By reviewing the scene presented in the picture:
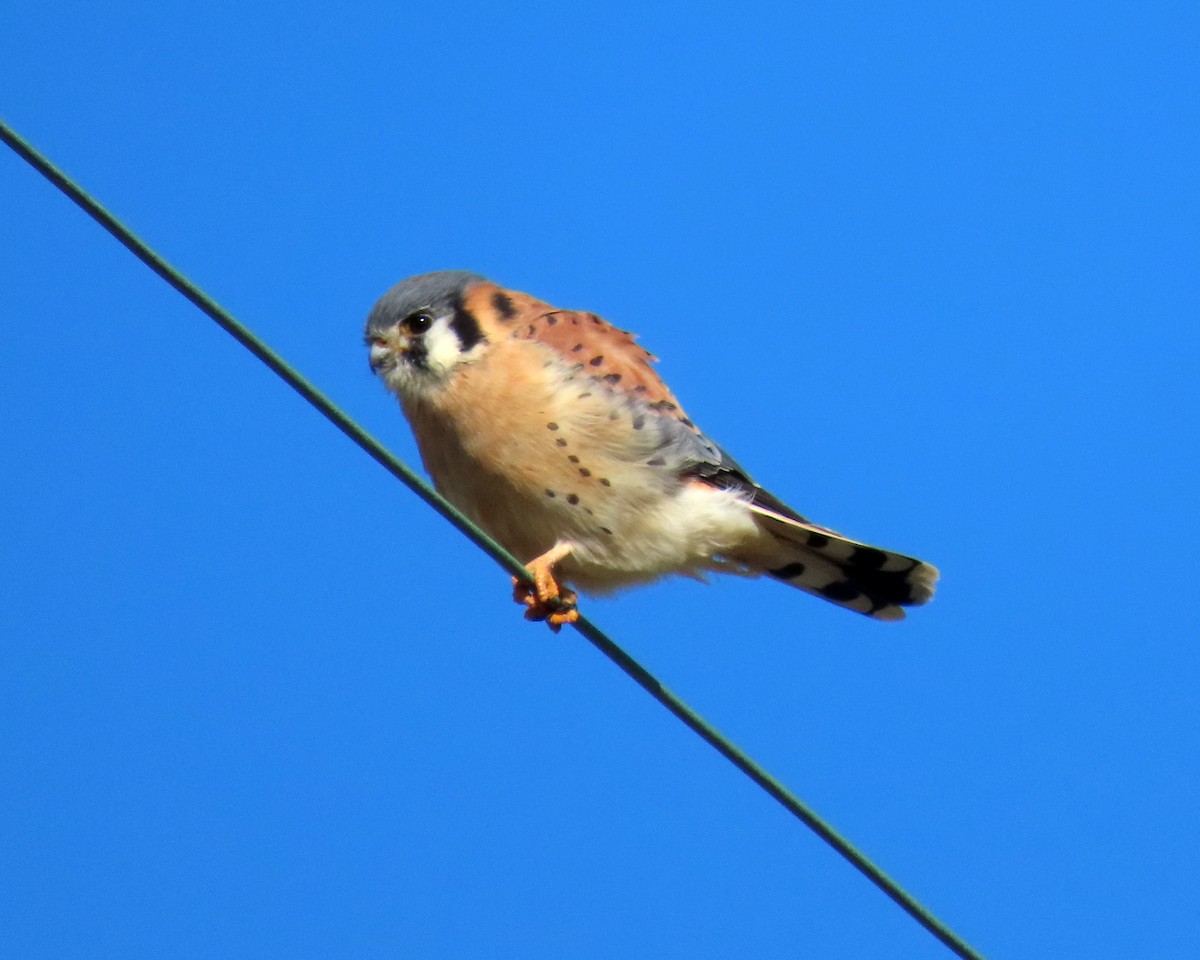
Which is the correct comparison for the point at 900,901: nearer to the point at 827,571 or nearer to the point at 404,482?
the point at 404,482

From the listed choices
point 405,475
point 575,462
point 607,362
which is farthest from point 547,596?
point 405,475

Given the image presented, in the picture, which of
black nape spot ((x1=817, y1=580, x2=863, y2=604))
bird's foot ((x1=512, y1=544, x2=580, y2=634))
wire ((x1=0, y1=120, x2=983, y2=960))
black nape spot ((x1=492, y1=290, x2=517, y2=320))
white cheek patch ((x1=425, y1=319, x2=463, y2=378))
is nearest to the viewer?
wire ((x1=0, y1=120, x2=983, y2=960))

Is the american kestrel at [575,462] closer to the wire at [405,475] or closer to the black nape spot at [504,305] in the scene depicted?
the black nape spot at [504,305]

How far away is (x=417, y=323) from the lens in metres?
3.57

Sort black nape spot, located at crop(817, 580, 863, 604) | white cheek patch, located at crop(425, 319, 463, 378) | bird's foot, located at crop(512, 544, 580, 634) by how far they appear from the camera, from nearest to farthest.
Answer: bird's foot, located at crop(512, 544, 580, 634) < white cheek patch, located at crop(425, 319, 463, 378) < black nape spot, located at crop(817, 580, 863, 604)

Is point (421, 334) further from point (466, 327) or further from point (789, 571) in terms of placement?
point (789, 571)

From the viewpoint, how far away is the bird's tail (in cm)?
363

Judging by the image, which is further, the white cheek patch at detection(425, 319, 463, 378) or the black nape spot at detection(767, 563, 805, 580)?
the black nape spot at detection(767, 563, 805, 580)

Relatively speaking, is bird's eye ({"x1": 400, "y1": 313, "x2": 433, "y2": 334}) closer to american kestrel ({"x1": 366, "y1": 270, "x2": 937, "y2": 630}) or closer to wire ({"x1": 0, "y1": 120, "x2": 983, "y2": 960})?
american kestrel ({"x1": 366, "y1": 270, "x2": 937, "y2": 630})

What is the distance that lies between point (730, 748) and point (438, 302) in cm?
169

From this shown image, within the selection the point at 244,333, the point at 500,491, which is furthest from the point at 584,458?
the point at 244,333

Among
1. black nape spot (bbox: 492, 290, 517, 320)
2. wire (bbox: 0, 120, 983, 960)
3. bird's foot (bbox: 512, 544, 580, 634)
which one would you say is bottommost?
wire (bbox: 0, 120, 983, 960)

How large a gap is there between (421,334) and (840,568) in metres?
1.14

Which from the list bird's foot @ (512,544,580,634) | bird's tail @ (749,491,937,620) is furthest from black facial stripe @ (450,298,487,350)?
bird's tail @ (749,491,937,620)
